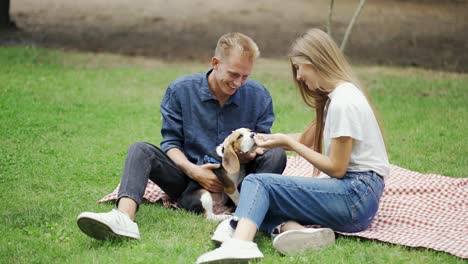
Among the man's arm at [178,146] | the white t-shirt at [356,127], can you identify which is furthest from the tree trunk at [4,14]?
the white t-shirt at [356,127]

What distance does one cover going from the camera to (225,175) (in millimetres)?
5281

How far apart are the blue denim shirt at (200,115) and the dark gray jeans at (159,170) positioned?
0.64ft

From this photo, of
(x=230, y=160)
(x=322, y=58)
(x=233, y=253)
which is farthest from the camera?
(x=230, y=160)

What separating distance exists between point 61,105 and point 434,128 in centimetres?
464

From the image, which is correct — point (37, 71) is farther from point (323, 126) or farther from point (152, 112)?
point (323, 126)

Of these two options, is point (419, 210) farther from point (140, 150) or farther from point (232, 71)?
point (140, 150)

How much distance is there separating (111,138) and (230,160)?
342 centimetres

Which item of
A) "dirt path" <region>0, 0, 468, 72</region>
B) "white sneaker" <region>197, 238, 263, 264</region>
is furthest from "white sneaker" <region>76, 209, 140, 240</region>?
"dirt path" <region>0, 0, 468, 72</region>

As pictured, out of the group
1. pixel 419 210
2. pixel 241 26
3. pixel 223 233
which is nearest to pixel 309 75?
pixel 223 233

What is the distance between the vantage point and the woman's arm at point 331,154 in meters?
4.64

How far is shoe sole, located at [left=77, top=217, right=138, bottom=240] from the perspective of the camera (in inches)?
179

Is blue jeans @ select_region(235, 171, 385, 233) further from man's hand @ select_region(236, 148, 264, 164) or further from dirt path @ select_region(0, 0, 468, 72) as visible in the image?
dirt path @ select_region(0, 0, 468, 72)

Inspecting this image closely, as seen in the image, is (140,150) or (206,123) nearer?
(140,150)

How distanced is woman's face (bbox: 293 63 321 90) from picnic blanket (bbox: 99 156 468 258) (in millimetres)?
1013
